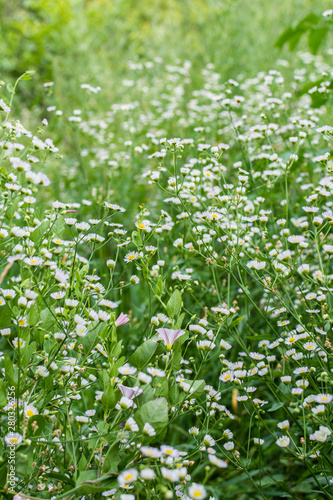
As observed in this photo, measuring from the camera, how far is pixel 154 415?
0.91 metres

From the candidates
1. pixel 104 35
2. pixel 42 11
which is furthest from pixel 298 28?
pixel 42 11

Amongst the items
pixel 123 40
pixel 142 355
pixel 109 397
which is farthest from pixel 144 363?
pixel 123 40

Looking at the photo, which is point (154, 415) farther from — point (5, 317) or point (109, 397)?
point (5, 317)

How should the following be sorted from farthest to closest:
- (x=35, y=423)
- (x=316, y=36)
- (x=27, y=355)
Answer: (x=316, y=36)
(x=27, y=355)
(x=35, y=423)

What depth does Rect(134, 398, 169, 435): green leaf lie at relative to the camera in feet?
2.98

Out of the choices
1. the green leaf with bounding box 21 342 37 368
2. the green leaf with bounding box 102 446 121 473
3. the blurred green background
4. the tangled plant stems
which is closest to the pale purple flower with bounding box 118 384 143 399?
the tangled plant stems

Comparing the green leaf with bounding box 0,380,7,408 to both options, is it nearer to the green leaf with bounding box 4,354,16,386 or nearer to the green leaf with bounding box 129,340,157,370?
the green leaf with bounding box 4,354,16,386

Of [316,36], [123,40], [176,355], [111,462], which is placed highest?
[316,36]

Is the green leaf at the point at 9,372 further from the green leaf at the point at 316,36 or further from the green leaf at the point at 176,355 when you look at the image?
the green leaf at the point at 316,36

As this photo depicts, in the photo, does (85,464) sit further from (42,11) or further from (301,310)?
(42,11)

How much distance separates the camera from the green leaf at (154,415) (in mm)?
907

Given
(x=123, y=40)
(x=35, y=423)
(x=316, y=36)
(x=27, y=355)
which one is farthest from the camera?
(x=123, y=40)

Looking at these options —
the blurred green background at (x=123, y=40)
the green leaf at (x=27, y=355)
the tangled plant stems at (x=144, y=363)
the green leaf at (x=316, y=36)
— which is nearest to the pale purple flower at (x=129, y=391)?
the tangled plant stems at (x=144, y=363)

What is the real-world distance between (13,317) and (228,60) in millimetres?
3374
